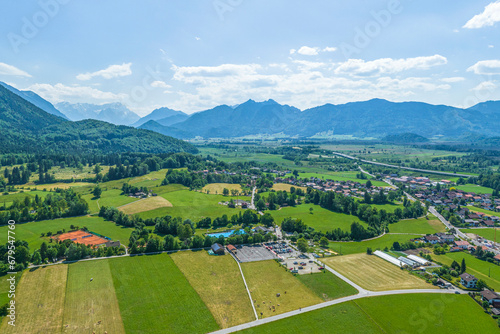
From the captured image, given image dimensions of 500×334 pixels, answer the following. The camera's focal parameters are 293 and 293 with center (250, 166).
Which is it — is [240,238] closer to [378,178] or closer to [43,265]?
[43,265]

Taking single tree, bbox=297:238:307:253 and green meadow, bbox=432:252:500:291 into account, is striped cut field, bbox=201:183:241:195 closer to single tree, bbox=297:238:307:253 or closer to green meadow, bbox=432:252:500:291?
single tree, bbox=297:238:307:253

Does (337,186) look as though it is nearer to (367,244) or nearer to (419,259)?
(367,244)

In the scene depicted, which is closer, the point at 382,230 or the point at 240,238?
the point at 240,238

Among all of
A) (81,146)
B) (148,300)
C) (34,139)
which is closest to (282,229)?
(148,300)

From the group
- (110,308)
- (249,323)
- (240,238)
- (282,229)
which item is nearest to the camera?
(249,323)

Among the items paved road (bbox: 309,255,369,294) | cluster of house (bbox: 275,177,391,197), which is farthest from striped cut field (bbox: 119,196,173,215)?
cluster of house (bbox: 275,177,391,197)

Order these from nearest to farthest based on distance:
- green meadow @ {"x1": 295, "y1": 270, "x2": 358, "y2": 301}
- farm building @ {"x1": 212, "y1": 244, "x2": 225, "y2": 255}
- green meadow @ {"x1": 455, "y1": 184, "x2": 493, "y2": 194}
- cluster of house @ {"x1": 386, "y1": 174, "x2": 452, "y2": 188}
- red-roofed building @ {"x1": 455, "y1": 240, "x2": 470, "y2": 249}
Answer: green meadow @ {"x1": 295, "y1": 270, "x2": 358, "y2": 301} → farm building @ {"x1": 212, "y1": 244, "x2": 225, "y2": 255} → red-roofed building @ {"x1": 455, "y1": 240, "x2": 470, "y2": 249} → green meadow @ {"x1": 455, "y1": 184, "x2": 493, "y2": 194} → cluster of house @ {"x1": 386, "y1": 174, "x2": 452, "y2": 188}

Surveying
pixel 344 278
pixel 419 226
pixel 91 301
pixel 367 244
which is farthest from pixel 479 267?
pixel 91 301
